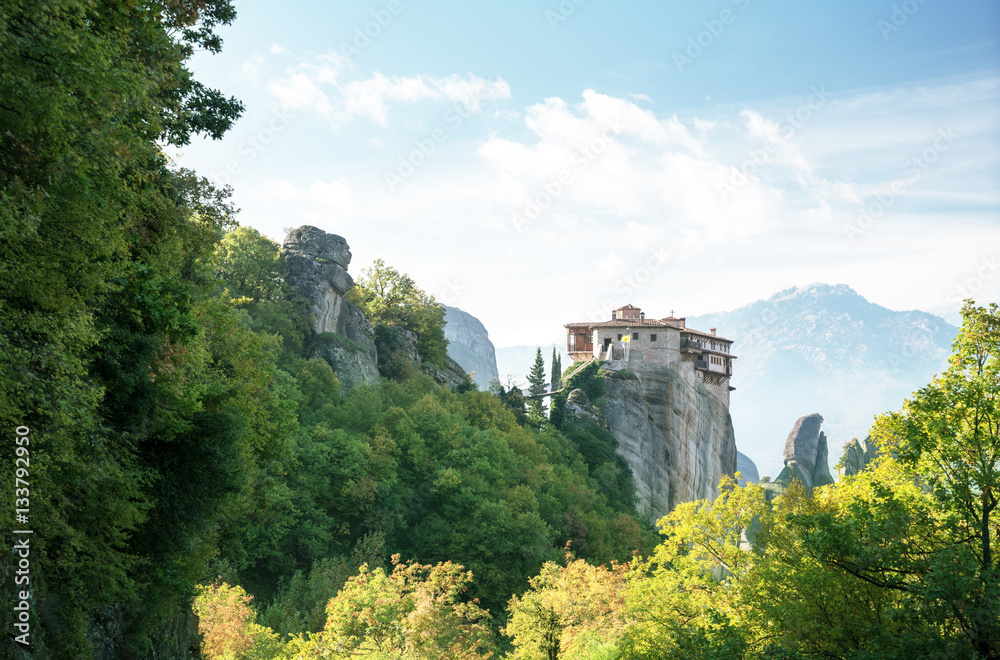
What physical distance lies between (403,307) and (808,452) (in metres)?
83.7

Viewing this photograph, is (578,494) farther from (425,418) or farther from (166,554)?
(166,554)

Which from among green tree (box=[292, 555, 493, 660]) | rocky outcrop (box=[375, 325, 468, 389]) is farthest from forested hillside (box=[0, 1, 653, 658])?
rocky outcrop (box=[375, 325, 468, 389])

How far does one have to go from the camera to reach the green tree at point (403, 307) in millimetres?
62750

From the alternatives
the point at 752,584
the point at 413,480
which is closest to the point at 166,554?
the point at 752,584

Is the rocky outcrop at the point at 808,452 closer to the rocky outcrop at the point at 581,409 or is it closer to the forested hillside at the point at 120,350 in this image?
the rocky outcrop at the point at 581,409

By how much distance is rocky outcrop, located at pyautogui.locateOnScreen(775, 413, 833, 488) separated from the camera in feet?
379

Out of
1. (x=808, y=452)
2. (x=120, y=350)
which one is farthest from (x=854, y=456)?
(x=120, y=350)

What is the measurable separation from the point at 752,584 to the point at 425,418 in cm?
2888

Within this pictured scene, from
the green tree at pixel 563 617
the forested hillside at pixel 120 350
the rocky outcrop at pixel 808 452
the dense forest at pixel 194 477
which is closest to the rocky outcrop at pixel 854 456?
the rocky outcrop at pixel 808 452

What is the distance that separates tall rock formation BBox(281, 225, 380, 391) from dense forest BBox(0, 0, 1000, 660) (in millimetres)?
17227

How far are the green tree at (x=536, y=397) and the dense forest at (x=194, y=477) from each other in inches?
1286

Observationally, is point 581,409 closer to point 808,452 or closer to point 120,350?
point 120,350

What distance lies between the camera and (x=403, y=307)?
6494 cm

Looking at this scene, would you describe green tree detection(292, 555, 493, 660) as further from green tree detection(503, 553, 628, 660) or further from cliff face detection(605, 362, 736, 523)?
cliff face detection(605, 362, 736, 523)
